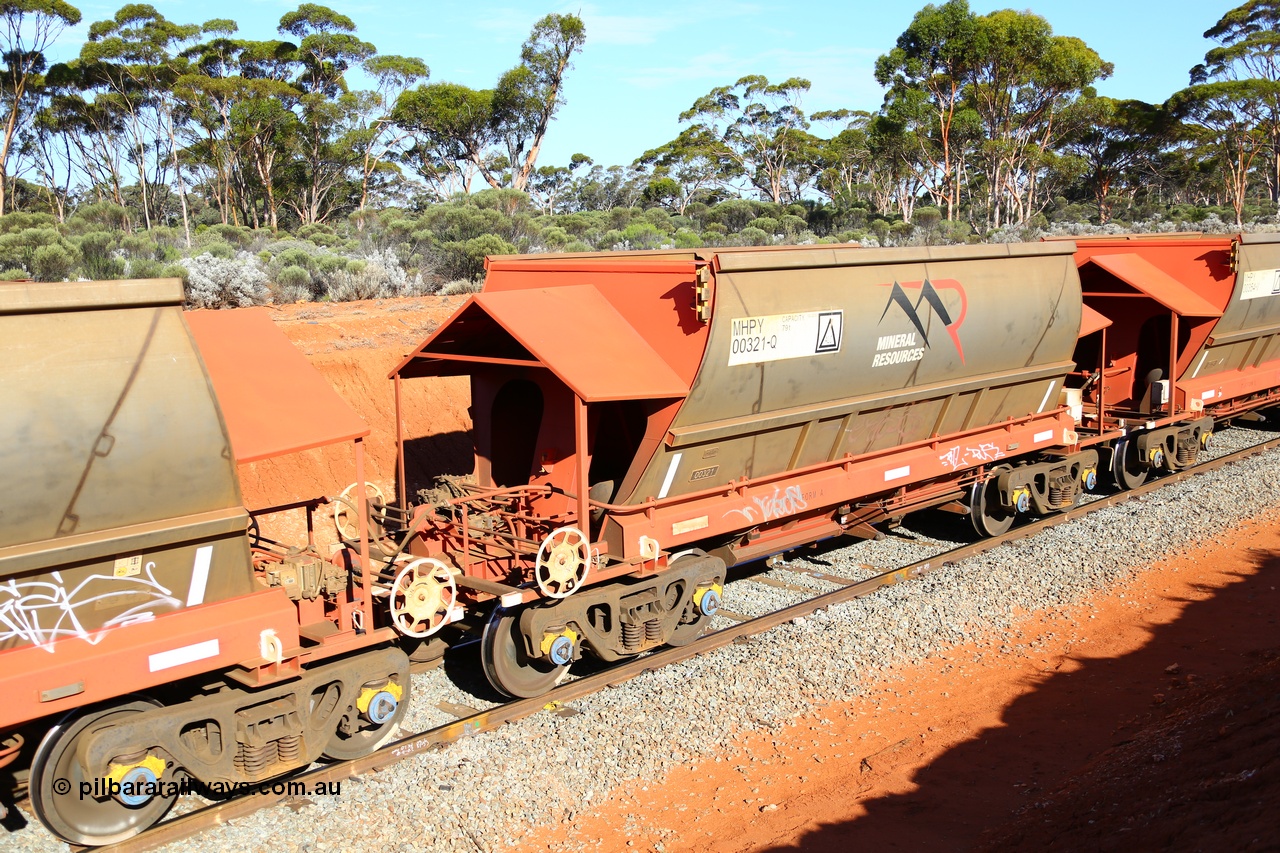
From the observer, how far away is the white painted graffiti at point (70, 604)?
18.1 ft

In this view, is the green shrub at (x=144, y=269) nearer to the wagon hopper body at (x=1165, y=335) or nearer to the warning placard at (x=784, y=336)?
the warning placard at (x=784, y=336)

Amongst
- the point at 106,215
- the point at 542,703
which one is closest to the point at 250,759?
the point at 542,703

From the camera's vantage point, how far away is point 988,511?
41.6 ft

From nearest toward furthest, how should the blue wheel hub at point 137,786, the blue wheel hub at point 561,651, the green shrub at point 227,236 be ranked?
the blue wheel hub at point 137,786, the blue wheel hub at point 561,651, the green shrub at point 227,236

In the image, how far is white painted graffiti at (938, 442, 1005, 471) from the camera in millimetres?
11516

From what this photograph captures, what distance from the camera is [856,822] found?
6.37m

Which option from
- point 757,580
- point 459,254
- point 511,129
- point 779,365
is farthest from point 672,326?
point 511,129

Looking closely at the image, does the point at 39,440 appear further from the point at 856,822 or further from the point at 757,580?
the point at 757,580

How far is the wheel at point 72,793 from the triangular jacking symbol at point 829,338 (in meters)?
6.06

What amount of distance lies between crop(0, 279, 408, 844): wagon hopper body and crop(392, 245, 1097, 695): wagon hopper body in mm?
1206

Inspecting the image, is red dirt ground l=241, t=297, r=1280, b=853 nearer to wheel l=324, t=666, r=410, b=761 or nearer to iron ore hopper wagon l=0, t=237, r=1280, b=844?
wheel l=324, t=666, r=410, b=761

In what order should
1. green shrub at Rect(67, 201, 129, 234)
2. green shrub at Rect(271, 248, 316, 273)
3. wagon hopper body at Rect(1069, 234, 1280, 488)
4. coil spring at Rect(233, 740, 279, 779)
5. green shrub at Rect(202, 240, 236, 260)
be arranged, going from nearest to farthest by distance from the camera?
coil spring at Rect(233, 740, 279, 779) < wagon hopper body at Rect(1069, 234, 1280, 488) < green shrub at Rect(271, 248, 316, 273) < green shrub at Rect(202, 240, 236, 260) < green shrub at Rect(67, 201, 129, 234)

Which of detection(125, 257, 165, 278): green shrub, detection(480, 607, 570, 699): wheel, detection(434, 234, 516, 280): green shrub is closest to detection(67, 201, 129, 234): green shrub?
detection(125, 257, 165, 278): green shrub

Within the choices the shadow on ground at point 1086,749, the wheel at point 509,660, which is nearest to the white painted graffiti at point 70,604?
the wheel at point 509,660
